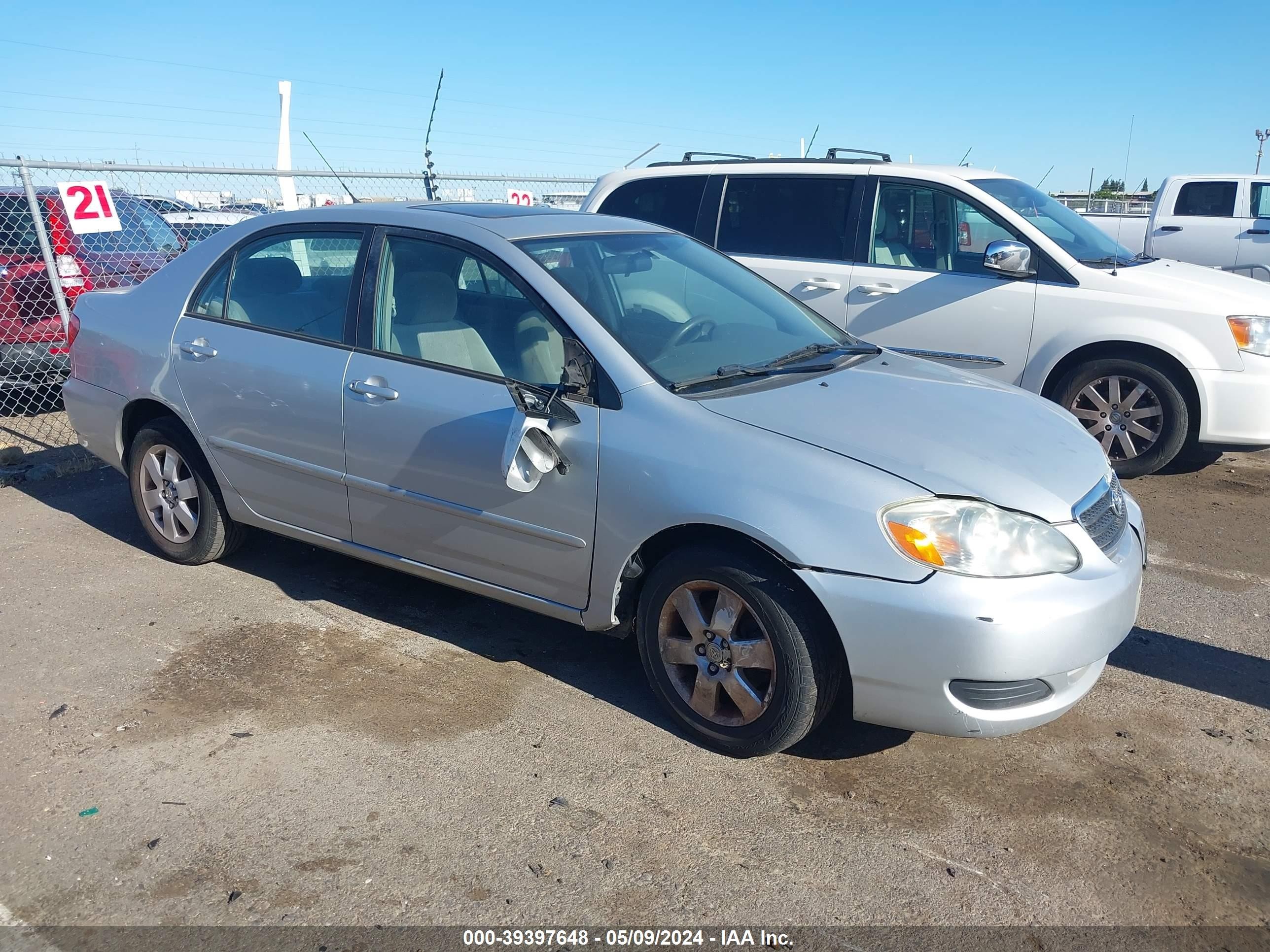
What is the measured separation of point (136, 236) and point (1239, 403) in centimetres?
852

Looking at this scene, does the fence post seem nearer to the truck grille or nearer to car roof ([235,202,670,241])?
car roof ([235,202,670,241])

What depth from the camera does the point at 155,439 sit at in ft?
16.1

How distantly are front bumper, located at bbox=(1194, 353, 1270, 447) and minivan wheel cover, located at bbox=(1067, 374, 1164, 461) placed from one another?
0.25 metres

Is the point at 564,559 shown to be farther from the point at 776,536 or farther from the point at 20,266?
the point at 20,266

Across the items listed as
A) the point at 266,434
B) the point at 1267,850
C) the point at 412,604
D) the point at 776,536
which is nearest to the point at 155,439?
the point at 266,434

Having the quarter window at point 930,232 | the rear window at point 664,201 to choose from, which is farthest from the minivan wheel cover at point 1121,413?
the rear window at point 664,201

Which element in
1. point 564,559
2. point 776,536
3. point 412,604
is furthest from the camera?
point 412,604

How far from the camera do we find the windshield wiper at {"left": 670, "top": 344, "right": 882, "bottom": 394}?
361 centimetres

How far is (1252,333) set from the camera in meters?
6.04

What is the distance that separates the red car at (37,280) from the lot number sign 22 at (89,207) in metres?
0.31

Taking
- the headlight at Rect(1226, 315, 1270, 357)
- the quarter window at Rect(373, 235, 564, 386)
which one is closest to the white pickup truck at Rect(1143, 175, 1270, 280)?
the headlight at Rect(1226, 315, 1270, 357)

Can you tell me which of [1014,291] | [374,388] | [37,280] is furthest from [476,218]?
[37,280]

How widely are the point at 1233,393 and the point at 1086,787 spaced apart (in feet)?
12.5

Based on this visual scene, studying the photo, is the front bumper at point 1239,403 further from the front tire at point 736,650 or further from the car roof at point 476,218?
the front tire at point 736,650
